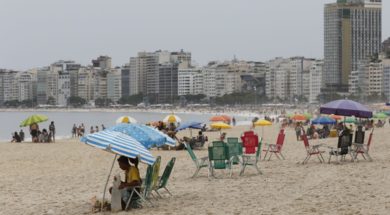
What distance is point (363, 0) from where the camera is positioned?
597 feet

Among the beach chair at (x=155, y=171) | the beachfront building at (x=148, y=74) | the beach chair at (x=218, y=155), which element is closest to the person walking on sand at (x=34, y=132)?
the beach chair at (x=218, y=155)

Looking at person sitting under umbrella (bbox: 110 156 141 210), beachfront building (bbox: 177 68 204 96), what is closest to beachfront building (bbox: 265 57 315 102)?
beachfront building (bbox: 177 68 204 96)

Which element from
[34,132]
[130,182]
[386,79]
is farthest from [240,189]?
[386,79]

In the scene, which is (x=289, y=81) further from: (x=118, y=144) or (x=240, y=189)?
(x=118, y=144)

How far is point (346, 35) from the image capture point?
176m

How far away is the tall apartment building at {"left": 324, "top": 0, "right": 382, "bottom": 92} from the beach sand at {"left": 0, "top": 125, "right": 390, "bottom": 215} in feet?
507

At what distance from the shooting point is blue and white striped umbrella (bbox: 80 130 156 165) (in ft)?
28.3

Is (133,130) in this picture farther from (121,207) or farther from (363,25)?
(363,25)

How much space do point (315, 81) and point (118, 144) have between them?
16571 cm

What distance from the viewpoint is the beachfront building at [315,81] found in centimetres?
16850

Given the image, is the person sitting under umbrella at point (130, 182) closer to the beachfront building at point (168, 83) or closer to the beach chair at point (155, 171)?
the beach chair at point (155, 171)

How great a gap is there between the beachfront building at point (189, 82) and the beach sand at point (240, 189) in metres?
168

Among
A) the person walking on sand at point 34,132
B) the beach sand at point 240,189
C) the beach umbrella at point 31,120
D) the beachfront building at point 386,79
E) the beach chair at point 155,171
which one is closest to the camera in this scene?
the beach sand at point 240,189

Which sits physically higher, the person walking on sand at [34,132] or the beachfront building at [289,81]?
the beachfront building at [289,81]
